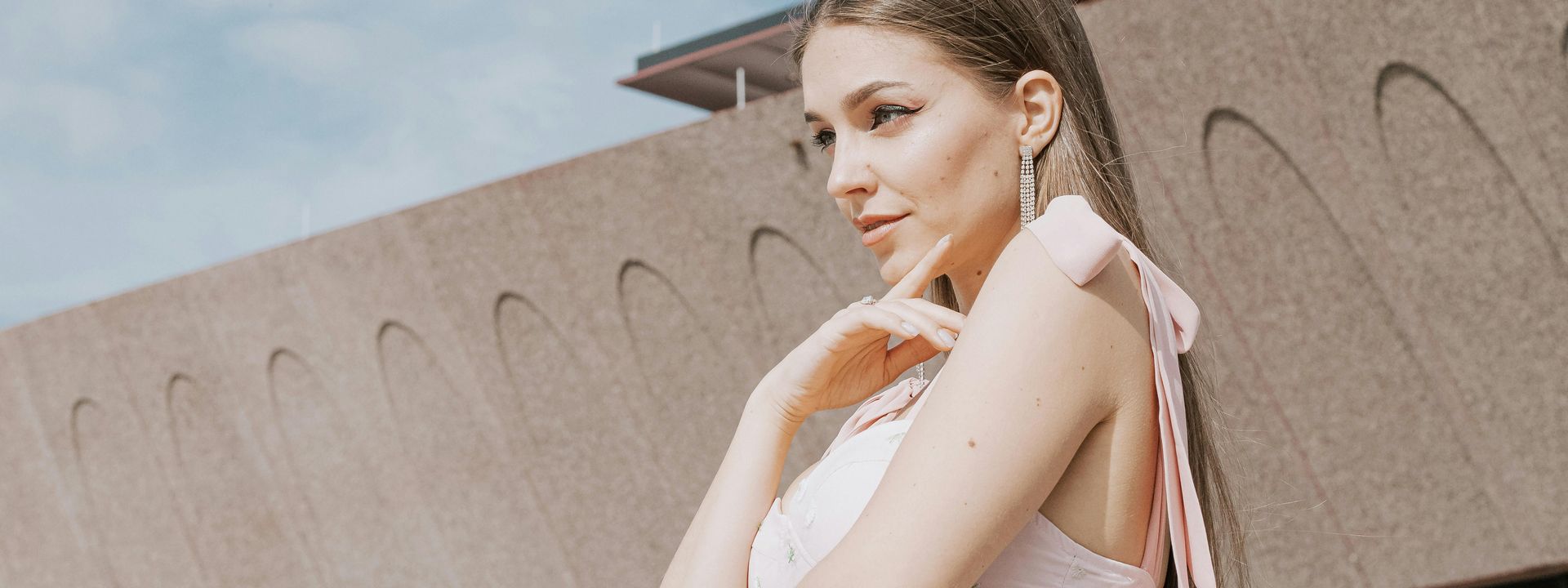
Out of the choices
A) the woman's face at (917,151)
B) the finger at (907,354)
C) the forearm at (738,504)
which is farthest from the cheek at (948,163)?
the forearm at (738,504)

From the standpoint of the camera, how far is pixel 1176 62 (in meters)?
4.82

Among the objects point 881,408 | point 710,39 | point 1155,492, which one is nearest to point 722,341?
point 881,408

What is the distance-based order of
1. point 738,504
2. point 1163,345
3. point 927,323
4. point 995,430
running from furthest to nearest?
point 738,504
point 927,323
point 1163,345
point 995,430

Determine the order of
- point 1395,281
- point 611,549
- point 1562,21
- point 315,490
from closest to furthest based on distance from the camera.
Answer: point 1562,21, point 1395,281, point 611,549, point 315,490

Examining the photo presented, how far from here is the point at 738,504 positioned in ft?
5.93

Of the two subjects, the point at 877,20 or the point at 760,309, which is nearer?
the point at 877,20

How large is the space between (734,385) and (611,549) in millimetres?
1093

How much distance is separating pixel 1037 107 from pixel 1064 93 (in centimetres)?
5

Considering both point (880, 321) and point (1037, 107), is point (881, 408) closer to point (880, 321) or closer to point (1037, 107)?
point (880, 321)

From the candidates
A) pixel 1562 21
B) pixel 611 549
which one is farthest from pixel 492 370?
pixel 1562 21

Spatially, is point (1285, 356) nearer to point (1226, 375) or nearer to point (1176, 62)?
point (1226, 375)

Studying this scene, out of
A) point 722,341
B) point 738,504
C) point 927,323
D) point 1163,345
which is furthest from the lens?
point 722,341

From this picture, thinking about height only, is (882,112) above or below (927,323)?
above

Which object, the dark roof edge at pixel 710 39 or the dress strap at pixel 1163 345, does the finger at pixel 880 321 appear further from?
the dark roof edge at pixel 710 39
